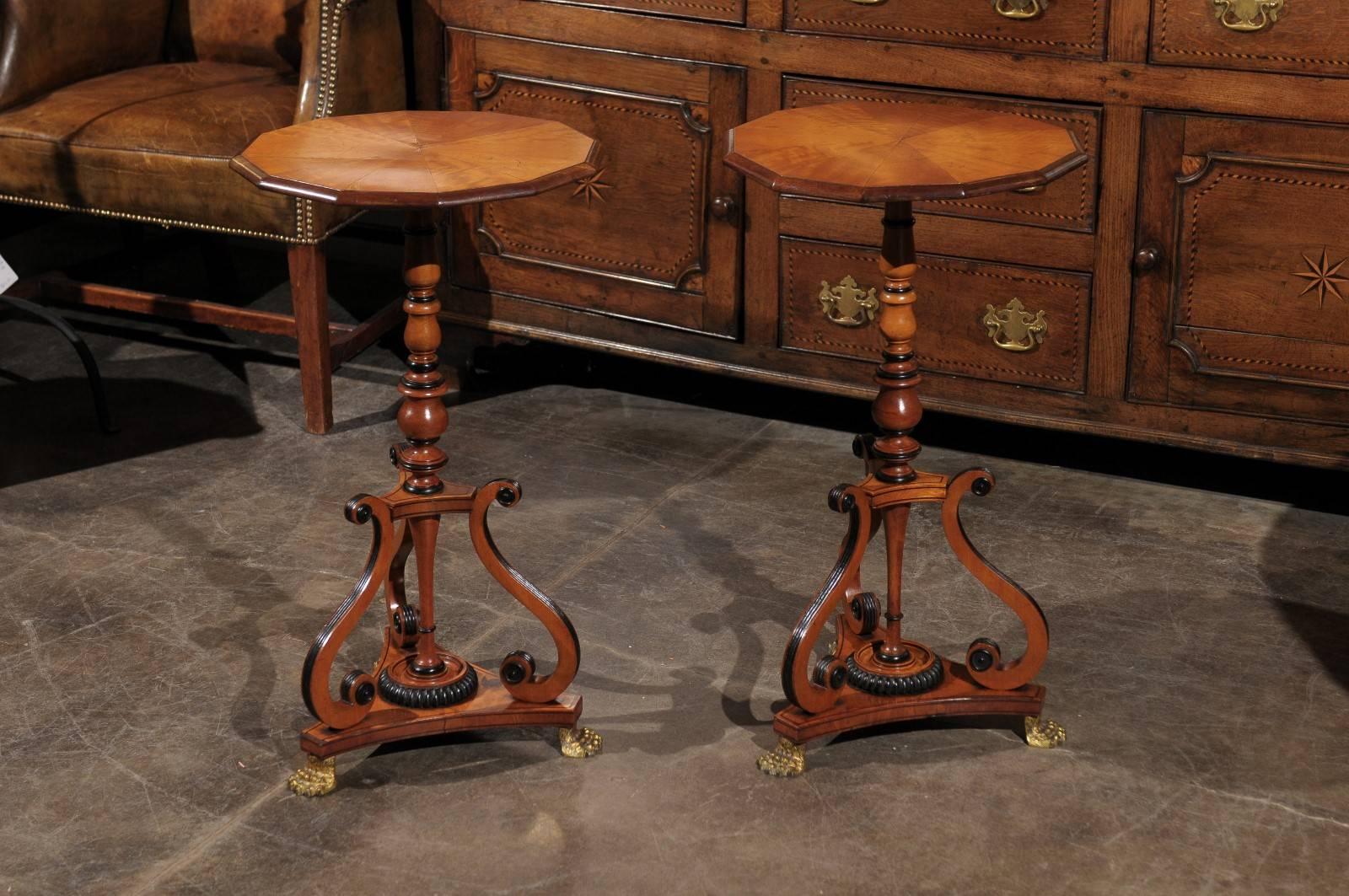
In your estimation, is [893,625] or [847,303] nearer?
[893,625]

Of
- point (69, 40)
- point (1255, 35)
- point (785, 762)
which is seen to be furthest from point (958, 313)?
point (69, 40)

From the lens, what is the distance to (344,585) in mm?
2836

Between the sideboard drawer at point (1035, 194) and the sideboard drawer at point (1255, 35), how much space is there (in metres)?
0.18

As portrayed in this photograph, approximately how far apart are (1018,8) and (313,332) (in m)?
1.49

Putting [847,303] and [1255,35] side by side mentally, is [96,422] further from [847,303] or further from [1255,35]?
[1255,35]

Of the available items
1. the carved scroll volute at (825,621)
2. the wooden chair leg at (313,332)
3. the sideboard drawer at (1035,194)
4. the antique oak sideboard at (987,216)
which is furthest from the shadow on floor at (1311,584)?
the wooden chair leg at (313,332)

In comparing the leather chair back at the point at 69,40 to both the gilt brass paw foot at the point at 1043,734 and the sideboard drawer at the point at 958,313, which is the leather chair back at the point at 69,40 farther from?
the gilt brass paw foot at the point at 1043,734

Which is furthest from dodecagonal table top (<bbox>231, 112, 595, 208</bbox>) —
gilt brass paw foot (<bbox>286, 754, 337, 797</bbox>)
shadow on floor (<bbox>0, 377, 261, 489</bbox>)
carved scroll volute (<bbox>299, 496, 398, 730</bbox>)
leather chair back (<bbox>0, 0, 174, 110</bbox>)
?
leather chair back (<bbox>0, 0, 174, 110</bbox>)

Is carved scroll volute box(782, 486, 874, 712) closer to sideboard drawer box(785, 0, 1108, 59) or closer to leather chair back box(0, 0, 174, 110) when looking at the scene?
sideboard drawer box(785, 0, 1108, 59)

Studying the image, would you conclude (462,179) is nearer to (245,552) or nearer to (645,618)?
(645,618)

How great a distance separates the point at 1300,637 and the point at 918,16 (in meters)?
1.23

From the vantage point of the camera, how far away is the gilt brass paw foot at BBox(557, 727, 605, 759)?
2350 mm

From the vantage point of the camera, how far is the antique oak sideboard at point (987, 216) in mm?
2871

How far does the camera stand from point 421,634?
7.75 feet
